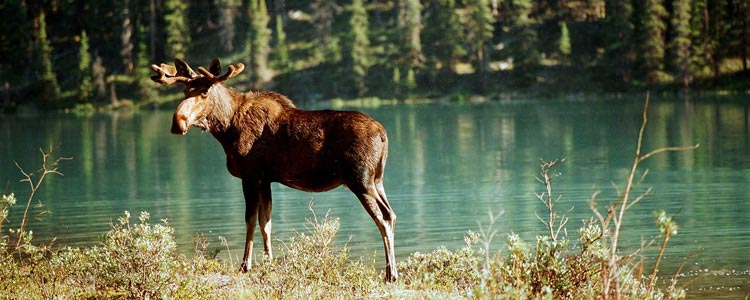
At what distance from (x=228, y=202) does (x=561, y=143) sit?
19801mm

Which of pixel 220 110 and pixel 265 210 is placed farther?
A: pixel 265 210

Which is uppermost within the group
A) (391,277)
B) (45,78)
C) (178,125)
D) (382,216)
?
(45,78)

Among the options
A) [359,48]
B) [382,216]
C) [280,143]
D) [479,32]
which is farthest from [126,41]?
[382,216]

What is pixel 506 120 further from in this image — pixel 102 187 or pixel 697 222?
pixel 697 222

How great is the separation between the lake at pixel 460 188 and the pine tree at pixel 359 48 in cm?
5164

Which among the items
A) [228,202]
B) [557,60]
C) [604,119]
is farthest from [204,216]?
[557,60]

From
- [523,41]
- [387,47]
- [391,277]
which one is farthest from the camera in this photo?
[387,47]

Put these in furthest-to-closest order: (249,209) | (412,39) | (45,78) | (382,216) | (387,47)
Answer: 1. (387,47)
2. (412,39)
3. (45,78)
4. (249,209)
5. (382,216)

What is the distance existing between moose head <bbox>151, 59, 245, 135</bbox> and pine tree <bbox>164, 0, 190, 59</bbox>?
336ft

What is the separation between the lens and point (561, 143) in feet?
133

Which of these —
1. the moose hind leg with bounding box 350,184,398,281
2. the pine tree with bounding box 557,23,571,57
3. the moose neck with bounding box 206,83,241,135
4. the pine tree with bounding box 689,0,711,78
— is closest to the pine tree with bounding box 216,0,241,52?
the pine tree with bounding box 557,23,571,57

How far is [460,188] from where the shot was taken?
25016 millimetres

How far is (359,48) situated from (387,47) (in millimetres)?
5213

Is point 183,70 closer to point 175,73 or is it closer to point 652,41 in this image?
point 175,73
